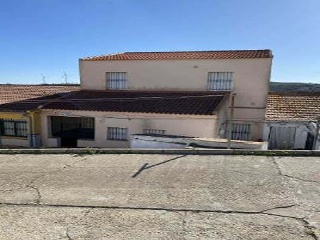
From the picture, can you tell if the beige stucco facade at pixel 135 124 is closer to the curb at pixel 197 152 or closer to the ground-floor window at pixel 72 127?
the ground-floor window at pixel 72 127

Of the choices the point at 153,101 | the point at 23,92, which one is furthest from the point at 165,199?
the point at 23,92

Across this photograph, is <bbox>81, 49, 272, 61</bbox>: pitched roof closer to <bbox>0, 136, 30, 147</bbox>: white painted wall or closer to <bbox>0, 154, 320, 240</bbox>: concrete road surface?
<bbox>0, 136, 30, 147</bbox>: white painted wall

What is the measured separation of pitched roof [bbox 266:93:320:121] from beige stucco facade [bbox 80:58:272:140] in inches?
51.1

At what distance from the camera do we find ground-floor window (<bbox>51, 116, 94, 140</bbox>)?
18.2 metres

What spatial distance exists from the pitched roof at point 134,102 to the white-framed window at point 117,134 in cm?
116

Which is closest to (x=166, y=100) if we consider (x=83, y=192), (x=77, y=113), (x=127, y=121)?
(x=127, y=121)

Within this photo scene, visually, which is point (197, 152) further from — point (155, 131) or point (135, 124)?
point (135, 124)

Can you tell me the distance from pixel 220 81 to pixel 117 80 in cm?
689

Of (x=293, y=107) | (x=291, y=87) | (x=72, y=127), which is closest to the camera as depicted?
(x=293, y=107)

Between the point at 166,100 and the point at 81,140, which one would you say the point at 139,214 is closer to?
the point at 166,100

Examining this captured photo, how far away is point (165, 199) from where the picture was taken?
4.72 m

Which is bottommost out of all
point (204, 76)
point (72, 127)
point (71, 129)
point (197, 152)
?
point (71, 129)

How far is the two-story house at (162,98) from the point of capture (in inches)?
586

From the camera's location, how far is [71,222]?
13.4ft
